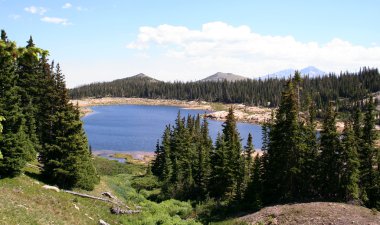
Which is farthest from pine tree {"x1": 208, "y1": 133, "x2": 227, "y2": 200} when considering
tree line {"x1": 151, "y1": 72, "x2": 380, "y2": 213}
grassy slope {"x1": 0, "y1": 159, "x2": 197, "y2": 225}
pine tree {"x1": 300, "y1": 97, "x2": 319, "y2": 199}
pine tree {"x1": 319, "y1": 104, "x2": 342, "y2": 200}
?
pine tree {"x1": 319, "y1": 104, "x2": 342, "y2": 200}

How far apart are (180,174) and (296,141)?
864 inches

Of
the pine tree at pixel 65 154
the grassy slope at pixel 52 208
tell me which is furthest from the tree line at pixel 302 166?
the pine tree at pixel 65 154

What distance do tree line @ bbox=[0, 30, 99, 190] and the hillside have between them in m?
17.8

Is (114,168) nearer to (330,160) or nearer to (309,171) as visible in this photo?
(309,171)

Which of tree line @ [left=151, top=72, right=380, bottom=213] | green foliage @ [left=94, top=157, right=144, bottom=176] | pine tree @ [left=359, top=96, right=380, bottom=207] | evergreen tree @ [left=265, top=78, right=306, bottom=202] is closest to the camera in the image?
tree line @ [left=151, top=72, right=380, bottom=213]

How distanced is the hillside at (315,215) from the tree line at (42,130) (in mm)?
17832

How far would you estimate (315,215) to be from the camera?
106ft

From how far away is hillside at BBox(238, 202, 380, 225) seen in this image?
31031 millimetres

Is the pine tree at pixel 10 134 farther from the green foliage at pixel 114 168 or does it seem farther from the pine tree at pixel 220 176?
the green foliage at pixel 114 168

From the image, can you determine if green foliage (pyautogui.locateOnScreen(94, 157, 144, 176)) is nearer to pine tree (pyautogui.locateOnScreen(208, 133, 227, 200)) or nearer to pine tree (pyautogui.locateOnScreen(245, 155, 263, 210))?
pine tree (pyautogui.locateOnScreen(208, 133, 227, 200))

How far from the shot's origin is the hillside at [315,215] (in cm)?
3103

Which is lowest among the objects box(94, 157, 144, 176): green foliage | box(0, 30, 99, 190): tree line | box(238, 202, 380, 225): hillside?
box(94, 157, 144, 176): green foliage

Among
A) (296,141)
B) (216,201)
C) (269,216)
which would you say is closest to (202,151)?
(216,201)

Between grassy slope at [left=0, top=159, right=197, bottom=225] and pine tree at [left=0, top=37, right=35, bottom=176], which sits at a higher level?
pine tree at [left=0, top=37, right=35, bottom=176]
